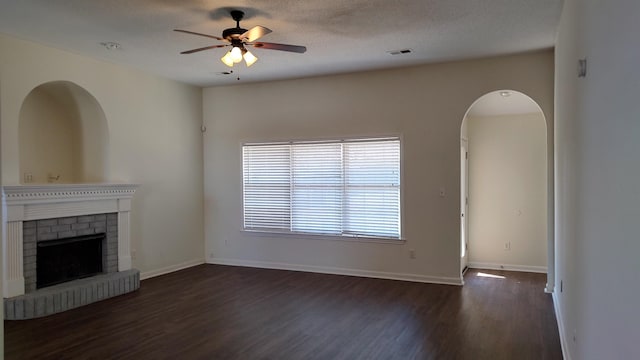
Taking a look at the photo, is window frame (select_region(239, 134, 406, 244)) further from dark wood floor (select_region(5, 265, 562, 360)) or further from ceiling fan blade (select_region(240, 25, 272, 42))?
ceiling fan blade (select_region(240, 25, 272, 42))

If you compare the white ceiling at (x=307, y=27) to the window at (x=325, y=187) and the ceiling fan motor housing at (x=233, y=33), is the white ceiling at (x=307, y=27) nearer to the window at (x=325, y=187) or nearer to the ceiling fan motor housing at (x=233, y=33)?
the ceiling fan motor housing at (x=233, y=33)

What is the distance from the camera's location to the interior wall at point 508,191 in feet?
21.8

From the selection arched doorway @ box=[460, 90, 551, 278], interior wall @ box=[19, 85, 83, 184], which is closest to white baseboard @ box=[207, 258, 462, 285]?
arched doorway @ box=[460, 90, 551, 278]

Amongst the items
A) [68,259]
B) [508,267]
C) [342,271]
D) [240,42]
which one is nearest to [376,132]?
[342,271]

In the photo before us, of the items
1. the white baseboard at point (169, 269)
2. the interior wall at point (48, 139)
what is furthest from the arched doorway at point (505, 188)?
the interior wall at point (48, 139)

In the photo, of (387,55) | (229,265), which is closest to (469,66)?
(387,55)

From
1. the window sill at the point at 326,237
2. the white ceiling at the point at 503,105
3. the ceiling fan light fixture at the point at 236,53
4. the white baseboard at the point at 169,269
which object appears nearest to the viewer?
the ceiling fan light fixture at the point at 236,53

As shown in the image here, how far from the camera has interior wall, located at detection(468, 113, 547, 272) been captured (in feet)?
21.8

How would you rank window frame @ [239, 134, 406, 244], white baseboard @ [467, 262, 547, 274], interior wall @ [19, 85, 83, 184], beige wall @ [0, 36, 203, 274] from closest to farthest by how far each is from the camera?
beige wall @ [0, 36, 203, 274] → interior wall @ [19, 85, 83, 184] → window frame @ [239, 134, 406, 244] → white baseboard @ [467, 262, 547, 274]

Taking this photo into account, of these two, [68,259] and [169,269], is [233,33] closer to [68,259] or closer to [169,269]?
[68,259]

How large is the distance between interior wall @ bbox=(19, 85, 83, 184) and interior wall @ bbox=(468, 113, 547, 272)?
5.86 metres

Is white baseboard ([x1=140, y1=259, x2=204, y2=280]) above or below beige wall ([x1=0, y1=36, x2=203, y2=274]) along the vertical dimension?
below

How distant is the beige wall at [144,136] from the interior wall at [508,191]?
14.9 feet

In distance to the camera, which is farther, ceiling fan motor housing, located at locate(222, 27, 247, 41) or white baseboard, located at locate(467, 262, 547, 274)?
white baseboard, located at locate(467, 262, 547, 274)
